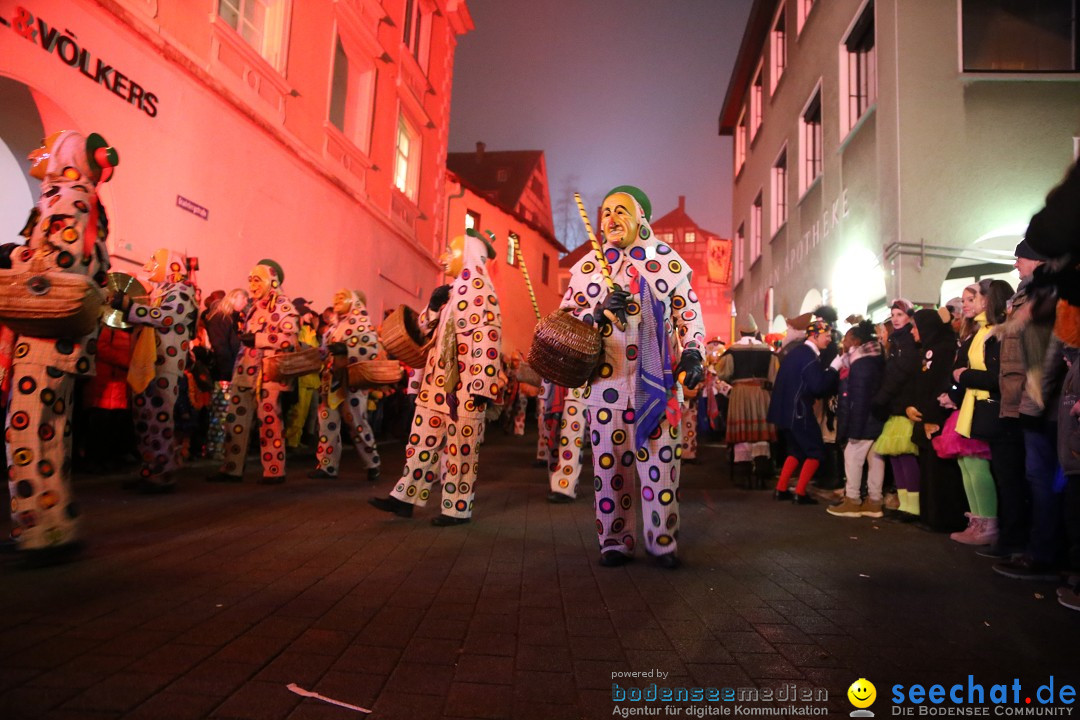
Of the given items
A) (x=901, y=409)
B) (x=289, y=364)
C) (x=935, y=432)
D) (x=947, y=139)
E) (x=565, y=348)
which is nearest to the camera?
(x=565, y=348)

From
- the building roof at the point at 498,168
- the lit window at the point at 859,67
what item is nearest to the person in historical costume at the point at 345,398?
the lit window at the point at 859,67

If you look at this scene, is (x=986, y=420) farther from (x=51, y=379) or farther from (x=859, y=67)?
(x=859, y=67)

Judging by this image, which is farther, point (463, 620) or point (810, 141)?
point (810, 141)

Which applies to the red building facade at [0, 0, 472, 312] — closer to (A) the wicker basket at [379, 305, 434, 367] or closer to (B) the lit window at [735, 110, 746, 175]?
(A) the wicker basket at [379, 305, 434, 367]

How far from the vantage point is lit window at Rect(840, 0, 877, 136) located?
10.7 metres

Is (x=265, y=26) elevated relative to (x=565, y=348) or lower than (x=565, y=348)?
elevated

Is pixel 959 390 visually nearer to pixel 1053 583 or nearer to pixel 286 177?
pixel 1053 583

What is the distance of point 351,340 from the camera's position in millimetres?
7391

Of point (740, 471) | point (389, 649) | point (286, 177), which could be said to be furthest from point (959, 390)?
point (286, 177)

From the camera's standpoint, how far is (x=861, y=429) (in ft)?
21.0

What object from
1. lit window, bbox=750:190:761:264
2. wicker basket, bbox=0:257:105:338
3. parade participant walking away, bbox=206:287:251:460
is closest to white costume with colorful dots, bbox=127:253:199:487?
parade participant walking away, bbox=206:287:251:460

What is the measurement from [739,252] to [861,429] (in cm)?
1894

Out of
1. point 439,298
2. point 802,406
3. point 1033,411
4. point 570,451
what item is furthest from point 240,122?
point 1033,411

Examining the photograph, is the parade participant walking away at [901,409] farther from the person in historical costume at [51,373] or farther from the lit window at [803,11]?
the lit window at [803,11]
